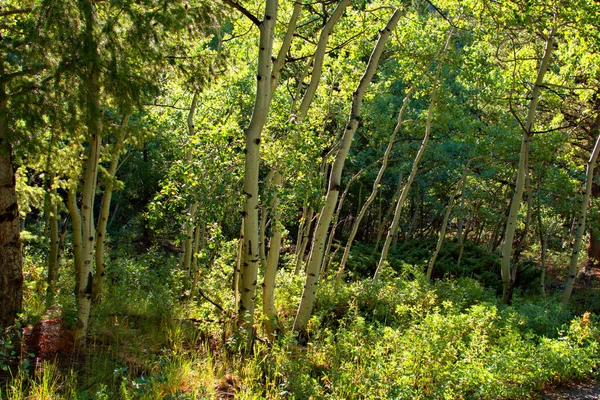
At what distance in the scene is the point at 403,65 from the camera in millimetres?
9789

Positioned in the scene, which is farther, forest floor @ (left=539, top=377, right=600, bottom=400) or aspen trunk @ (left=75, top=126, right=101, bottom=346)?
forest floor @ (left=539, top=377, right=600, bottom=400)

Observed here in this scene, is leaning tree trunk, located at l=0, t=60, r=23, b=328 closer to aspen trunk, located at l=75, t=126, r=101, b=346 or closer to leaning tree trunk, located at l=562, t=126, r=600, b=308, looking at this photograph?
aspen trunk, located at l=75, t=126, r=101, b=346

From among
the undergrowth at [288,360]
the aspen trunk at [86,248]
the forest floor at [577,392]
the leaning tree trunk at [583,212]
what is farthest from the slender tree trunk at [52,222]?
the leaning tree trunk at [583,212]

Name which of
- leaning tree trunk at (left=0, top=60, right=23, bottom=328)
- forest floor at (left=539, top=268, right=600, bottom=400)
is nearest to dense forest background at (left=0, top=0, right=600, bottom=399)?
leaning tree trunk at (left=0, top=60, right=23, bottom=328)

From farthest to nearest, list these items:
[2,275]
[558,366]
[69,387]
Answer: [558,366]
[2,275]
[69,387]

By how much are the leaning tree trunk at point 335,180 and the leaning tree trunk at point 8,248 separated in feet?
11.2

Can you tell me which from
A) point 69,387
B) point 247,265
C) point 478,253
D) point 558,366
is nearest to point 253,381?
point 247,265

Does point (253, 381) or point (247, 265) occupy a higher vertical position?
point (247, 265)

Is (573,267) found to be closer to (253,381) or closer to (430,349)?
(430,349)

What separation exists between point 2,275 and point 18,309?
15.2 inches

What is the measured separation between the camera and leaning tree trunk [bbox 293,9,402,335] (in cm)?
616

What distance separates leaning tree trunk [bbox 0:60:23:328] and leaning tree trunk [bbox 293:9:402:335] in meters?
3.40

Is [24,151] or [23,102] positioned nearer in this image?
[23,102]

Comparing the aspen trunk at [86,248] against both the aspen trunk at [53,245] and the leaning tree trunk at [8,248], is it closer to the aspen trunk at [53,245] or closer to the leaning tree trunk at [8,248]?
the leaning tree trunk at [8,248]
